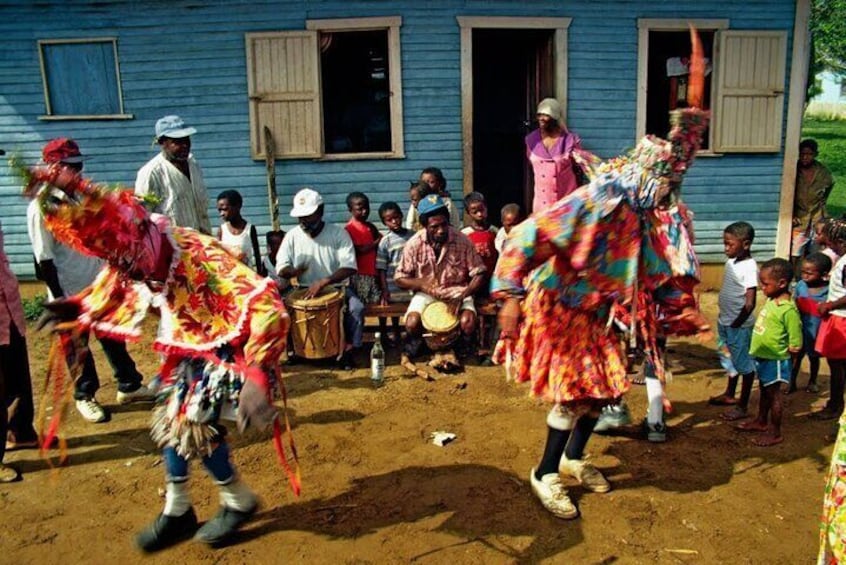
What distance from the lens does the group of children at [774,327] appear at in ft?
14.1

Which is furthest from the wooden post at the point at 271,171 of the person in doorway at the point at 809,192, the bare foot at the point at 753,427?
the person in doorway at the point at 809,192

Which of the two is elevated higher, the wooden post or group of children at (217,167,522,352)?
the wooden post

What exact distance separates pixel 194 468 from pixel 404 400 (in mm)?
1729

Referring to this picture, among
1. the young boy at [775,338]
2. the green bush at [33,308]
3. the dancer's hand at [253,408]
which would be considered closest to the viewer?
the dancer's hand at [253,408]

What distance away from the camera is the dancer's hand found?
2689mm

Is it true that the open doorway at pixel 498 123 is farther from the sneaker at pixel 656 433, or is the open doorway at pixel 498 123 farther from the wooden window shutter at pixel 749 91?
the sneaker at pixel 656 433

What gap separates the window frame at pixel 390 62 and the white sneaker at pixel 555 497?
5702 mm

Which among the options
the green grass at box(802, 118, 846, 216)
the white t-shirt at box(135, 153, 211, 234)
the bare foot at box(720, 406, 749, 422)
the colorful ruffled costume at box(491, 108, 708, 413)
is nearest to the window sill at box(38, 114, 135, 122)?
the white t-shirt at box(135, 153, 211, 234)

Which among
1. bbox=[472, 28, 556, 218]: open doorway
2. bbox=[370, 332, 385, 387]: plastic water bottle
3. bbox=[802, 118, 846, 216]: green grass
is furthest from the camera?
bbox=[802, 118, 846, 216]: green grass

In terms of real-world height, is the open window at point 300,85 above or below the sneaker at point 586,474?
above

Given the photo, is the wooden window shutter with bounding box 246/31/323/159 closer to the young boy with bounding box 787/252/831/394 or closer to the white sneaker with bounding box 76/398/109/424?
the white sneaker with bounding box 76/398/109/424

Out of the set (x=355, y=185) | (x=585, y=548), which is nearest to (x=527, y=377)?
(x=585, y=548)

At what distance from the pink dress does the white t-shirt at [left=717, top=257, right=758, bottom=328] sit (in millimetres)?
2823

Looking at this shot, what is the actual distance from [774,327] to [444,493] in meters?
2.37
